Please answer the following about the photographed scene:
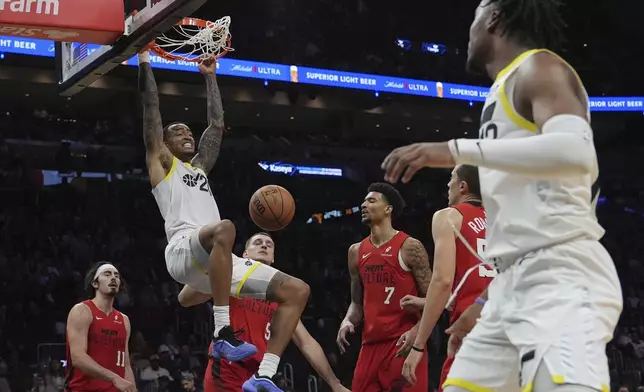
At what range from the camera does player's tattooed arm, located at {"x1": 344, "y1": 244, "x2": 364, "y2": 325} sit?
6.33 meters

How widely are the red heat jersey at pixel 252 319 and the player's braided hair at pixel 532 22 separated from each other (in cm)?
378

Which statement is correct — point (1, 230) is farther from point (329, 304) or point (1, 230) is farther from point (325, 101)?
point (325, 101)

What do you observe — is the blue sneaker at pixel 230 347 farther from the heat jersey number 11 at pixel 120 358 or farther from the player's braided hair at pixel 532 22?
the player's braided hair at pixel 532 22

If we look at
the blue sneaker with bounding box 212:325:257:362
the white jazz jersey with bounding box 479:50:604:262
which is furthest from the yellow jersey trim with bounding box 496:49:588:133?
the blue sneaker with bounding box 212:325:257:362

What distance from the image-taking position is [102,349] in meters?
7.23

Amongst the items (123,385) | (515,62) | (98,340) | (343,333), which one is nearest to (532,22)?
(515,62)

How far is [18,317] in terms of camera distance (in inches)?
514

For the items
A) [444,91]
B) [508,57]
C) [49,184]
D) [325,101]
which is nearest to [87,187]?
[49,184]

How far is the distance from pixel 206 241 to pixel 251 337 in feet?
3.29

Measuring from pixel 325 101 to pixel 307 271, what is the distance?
5082 mm

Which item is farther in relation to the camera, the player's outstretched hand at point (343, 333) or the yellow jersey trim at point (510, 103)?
the player's outstretched hand at point (343, 333)

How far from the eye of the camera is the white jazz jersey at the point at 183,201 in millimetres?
6109

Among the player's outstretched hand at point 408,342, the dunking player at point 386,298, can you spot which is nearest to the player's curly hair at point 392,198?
the dunking player at point 386,298

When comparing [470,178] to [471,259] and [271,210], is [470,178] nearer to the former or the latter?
[471,259]
